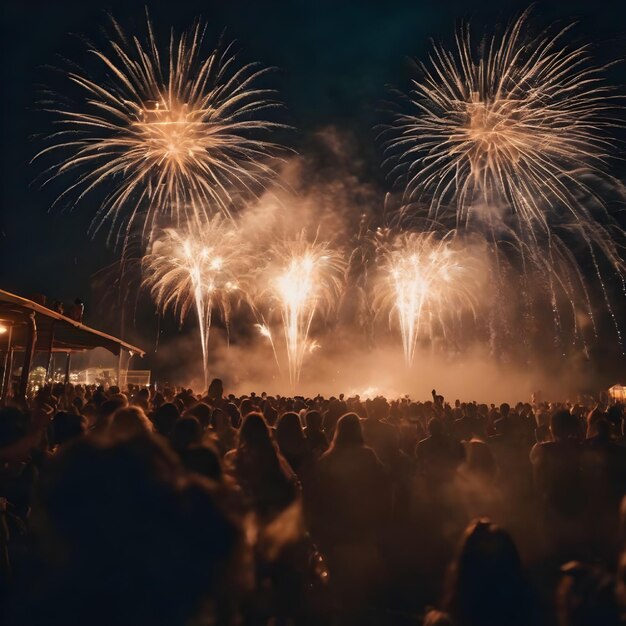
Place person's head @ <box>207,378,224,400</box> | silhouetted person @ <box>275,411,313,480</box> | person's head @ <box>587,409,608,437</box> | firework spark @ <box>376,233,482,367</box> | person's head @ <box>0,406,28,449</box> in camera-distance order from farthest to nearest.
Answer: firework spark @ <box>376,233,482,367</box> < person's head @ <box>207,378,224,400</box> < person's head @ <box>587,409,608,437</box> < silhouetted person @ <box>275,411,313,480</box> < person's head @ <box>0,406,28,449</box>

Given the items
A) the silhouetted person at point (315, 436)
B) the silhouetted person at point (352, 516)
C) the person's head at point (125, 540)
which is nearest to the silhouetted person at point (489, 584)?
the person's head at point (125, 540)

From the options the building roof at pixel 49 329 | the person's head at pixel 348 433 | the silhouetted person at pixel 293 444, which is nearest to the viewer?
the person's head at pixel 348 433

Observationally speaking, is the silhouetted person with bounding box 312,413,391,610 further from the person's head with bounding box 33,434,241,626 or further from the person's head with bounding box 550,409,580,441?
the person's head with bounding box 33,434,241,626

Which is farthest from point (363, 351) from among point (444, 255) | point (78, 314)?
point (78, 314)

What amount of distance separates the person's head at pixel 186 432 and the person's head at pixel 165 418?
1.55 metres

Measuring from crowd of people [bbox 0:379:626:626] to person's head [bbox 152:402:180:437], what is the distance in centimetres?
2

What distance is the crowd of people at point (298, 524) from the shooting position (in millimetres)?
2041

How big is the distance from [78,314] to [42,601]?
691 inches

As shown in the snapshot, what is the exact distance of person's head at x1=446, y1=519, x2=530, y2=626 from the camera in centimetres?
206

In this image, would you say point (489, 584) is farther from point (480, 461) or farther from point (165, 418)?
point (165, 418)

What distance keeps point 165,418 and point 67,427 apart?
1021mm

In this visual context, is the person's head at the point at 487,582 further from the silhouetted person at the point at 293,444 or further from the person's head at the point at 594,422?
the person's head at the point at 594,422

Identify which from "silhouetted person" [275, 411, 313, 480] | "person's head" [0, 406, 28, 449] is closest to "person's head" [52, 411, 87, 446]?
"person's head" [0, 406, 28, 449]

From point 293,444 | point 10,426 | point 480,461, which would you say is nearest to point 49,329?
point 10,426
